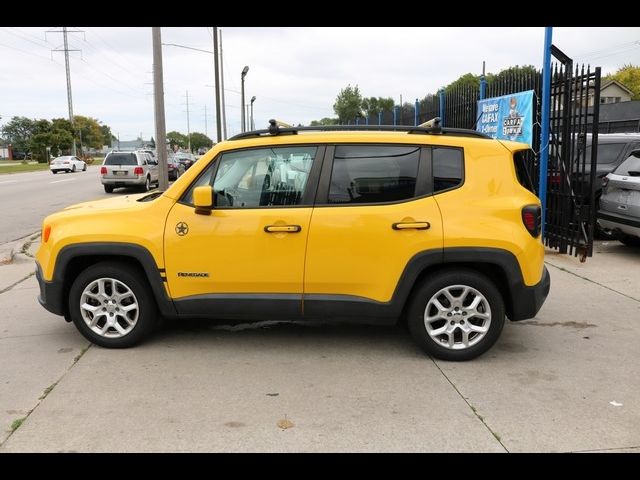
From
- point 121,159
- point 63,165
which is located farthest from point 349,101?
point 121,159

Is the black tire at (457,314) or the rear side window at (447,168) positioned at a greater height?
the rear side window at (447,168)

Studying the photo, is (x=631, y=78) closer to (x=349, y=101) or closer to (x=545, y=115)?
(x=349, y=101)

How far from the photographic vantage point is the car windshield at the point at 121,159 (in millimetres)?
21156

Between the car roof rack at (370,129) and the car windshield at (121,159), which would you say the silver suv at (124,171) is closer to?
the car windshield at (121,159)

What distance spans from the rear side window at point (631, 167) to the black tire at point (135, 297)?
7.08 metres

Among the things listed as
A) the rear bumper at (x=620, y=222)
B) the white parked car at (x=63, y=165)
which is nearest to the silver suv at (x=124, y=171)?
the rear bumper at (x=620, y=222)

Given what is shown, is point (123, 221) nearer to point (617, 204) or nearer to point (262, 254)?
point (262, 254)

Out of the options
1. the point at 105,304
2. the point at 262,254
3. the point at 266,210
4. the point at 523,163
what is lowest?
the point at 105,304

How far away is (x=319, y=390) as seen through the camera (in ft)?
12.6

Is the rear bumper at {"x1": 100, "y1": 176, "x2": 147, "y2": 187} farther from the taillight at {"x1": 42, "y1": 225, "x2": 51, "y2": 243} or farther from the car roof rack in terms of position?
the car roof rack

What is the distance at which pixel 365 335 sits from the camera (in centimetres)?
501

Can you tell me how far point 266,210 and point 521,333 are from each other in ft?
8.49
